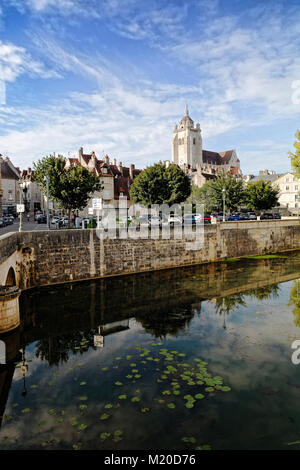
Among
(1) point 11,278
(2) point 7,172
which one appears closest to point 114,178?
(2) point 7,172

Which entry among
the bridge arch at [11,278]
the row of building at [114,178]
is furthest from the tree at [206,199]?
the bridge arch at [11,278]

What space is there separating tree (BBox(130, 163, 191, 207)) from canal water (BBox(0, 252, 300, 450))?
2656 cm

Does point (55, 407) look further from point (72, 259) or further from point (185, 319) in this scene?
point (72, 259)

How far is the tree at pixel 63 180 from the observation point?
103ft

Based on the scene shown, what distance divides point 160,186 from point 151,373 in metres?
35.2

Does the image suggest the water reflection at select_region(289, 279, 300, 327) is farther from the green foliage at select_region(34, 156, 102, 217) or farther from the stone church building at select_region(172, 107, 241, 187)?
the stone church building at select_region(172, 107, 241, 187)

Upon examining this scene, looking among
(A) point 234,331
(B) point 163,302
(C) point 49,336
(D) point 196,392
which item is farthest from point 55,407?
(B) point 163,302

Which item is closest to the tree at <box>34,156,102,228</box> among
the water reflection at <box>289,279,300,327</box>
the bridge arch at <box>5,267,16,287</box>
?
the bridge arch at <box>5,267,16,287</box>

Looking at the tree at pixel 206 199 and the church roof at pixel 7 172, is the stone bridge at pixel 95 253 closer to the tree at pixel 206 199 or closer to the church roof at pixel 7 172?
the tree at pixel 206 199

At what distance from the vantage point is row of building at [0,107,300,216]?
56156mm

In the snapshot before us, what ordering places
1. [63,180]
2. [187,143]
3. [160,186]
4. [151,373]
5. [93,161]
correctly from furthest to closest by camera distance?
[187,143] < [93,161] < [160,186] < [63,180] < [151,373]

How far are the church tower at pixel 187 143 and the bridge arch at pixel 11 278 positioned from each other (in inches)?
4909

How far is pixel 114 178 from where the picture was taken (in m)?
59.8

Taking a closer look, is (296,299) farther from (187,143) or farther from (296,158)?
(187,143)
